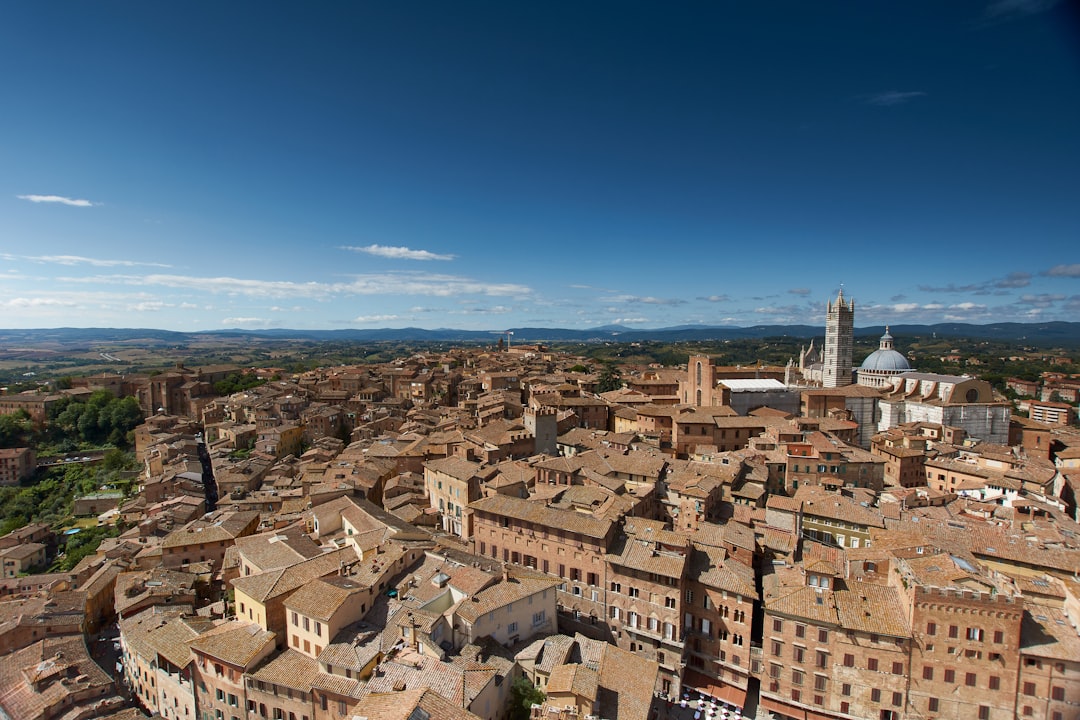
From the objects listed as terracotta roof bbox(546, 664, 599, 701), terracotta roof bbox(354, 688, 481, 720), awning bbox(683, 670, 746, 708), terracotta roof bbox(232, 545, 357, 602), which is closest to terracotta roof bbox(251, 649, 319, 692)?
terracotta roof bbox(232, 545, 357, 602)

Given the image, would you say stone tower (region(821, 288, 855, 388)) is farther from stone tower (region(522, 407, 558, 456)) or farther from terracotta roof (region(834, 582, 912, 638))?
terracotta roof (region(834, 582, 912, 638))

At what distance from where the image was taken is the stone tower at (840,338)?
75.9 metres

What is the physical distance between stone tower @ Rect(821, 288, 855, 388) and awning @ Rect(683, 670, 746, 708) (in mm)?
58165

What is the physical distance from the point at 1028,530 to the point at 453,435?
37900 millimetres

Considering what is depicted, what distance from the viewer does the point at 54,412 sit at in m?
82.1

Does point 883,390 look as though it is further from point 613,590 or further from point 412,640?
point 412,640

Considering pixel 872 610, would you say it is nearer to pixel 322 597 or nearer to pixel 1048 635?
pixel 1048 635

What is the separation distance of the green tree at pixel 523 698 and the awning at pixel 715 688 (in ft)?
33.5

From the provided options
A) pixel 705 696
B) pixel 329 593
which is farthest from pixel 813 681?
pixel 329 593

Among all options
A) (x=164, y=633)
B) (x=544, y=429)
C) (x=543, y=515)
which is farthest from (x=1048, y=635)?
(x=164, y=633)

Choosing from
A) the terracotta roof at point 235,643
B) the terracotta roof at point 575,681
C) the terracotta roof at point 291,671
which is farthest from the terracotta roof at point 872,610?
the terracotta roof at point 235,643

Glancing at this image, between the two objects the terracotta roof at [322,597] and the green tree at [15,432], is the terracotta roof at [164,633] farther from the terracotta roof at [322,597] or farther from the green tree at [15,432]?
the green tree at [15,432]

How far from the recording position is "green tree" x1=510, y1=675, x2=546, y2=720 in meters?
21.6

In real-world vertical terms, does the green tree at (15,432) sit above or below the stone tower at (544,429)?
below
